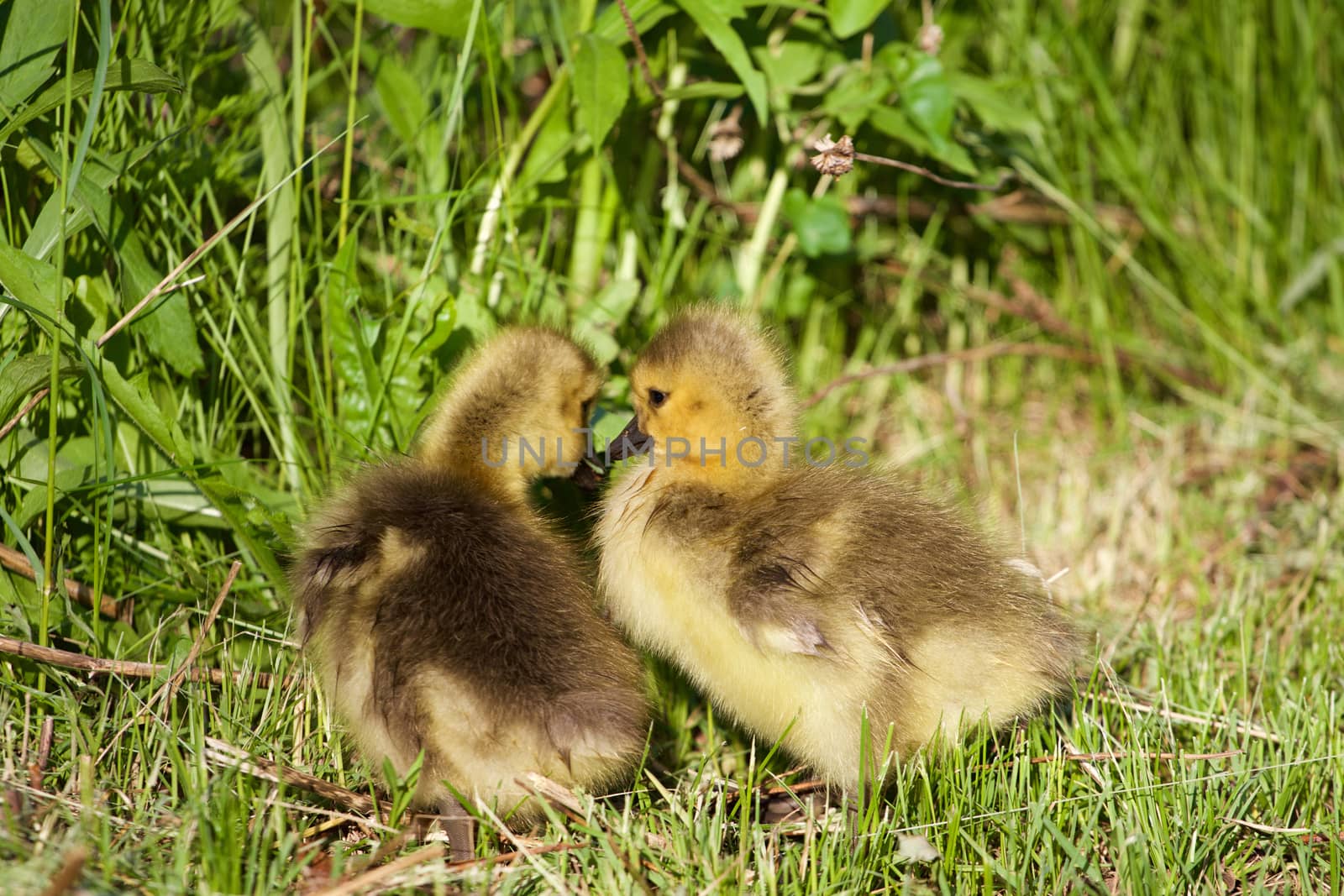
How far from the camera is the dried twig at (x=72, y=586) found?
2.14m

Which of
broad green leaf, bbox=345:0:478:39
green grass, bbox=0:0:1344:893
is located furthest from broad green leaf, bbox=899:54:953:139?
broad green leaf, bbox=345:0:478:39

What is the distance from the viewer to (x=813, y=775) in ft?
7.70

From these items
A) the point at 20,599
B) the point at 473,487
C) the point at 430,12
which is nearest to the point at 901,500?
the point at 473,487

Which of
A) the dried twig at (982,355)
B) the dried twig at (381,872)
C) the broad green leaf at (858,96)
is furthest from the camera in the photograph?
the dried twig at (982,355)

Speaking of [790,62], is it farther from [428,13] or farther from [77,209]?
[77,209]

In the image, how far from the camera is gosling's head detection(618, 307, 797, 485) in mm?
2143

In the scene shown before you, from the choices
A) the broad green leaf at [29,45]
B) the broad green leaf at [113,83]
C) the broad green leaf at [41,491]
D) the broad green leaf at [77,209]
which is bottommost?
the broad green leaf at [41,491]

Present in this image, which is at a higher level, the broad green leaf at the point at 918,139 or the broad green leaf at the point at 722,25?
the broad green leaf at the point at 722,25

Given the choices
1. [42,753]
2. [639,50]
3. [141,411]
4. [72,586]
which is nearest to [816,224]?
[639,50]

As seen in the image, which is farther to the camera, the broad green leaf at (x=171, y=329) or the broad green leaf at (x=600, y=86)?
the broad green leaf at (x=600, y=86)

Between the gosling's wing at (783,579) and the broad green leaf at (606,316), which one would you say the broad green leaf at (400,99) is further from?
the gosling's wing at (783,579)

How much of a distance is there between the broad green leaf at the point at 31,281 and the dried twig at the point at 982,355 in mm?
1838

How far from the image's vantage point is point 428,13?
2.42 metres

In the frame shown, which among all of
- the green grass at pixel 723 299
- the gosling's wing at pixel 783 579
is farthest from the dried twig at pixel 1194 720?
the gosling's wing at pixel 783 579
